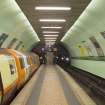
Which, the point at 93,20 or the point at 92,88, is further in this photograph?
the point at 92,88

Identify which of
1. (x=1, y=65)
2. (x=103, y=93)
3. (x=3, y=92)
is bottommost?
(x=103, y=93)

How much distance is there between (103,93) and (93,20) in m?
4.32

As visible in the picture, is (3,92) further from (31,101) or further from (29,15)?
(29,15)

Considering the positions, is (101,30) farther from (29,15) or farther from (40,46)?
(40,46)

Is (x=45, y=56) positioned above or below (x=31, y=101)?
above

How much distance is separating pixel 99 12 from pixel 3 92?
7.47 m

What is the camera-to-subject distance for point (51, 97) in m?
9.48

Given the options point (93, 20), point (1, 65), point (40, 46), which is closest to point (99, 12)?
point (93, 20)

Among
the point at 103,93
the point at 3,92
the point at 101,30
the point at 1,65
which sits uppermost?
the point at 101,30

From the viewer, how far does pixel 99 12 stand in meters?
12.8

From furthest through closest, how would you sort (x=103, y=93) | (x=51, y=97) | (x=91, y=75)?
1. (x=91, y=75)
2. (x=103, y=93)
3. (x=51, y=97)

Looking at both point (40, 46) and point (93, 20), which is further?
point (40, 46)

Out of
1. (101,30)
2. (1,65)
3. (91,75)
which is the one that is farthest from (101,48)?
(1,65)

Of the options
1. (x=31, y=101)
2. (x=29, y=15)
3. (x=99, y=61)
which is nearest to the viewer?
(x=31, y=101)
